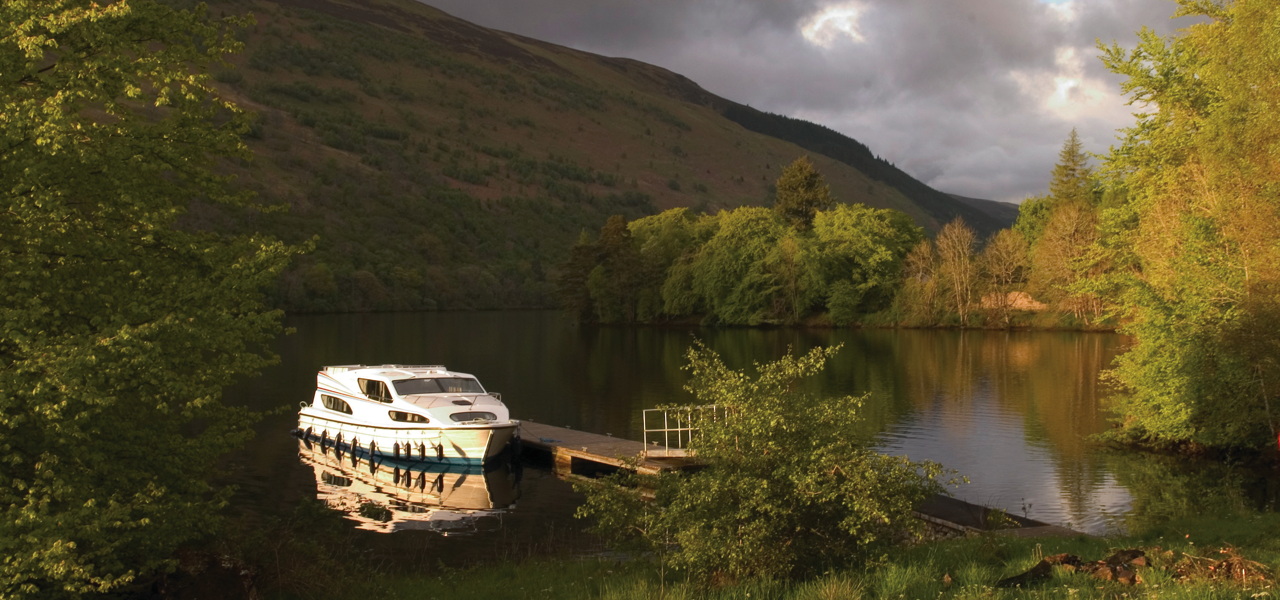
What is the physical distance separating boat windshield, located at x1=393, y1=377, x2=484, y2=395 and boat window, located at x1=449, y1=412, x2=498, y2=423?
192cm

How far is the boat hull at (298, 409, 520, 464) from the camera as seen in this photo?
2648 cm

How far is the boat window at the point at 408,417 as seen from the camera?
27.5 meters

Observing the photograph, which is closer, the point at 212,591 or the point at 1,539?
the point at 1,539

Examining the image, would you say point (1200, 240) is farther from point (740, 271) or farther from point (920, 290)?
point (740, 271)

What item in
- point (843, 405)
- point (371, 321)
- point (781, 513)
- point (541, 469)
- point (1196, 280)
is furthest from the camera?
point (371, 321)

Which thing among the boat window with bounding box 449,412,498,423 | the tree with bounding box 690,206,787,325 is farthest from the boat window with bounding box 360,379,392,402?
the tree with bounding box 690,206,787,325

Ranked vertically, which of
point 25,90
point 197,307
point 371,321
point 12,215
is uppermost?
point 25,90

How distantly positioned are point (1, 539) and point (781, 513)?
7791 millimetres

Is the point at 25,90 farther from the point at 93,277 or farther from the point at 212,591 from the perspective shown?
the point at 212,591

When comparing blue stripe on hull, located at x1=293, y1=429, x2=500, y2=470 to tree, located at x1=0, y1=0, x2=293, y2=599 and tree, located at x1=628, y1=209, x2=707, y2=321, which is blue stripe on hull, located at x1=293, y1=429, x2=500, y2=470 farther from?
tree, located at x1=628, y1=209, x2=707, y2=321

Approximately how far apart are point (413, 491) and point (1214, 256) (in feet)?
73.8

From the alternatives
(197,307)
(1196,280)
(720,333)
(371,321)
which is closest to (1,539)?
(197,307)

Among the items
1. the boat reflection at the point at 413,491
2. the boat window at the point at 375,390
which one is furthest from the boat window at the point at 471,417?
the boat window at the point at 375,390

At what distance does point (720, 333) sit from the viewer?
A: 85875 millimetres
